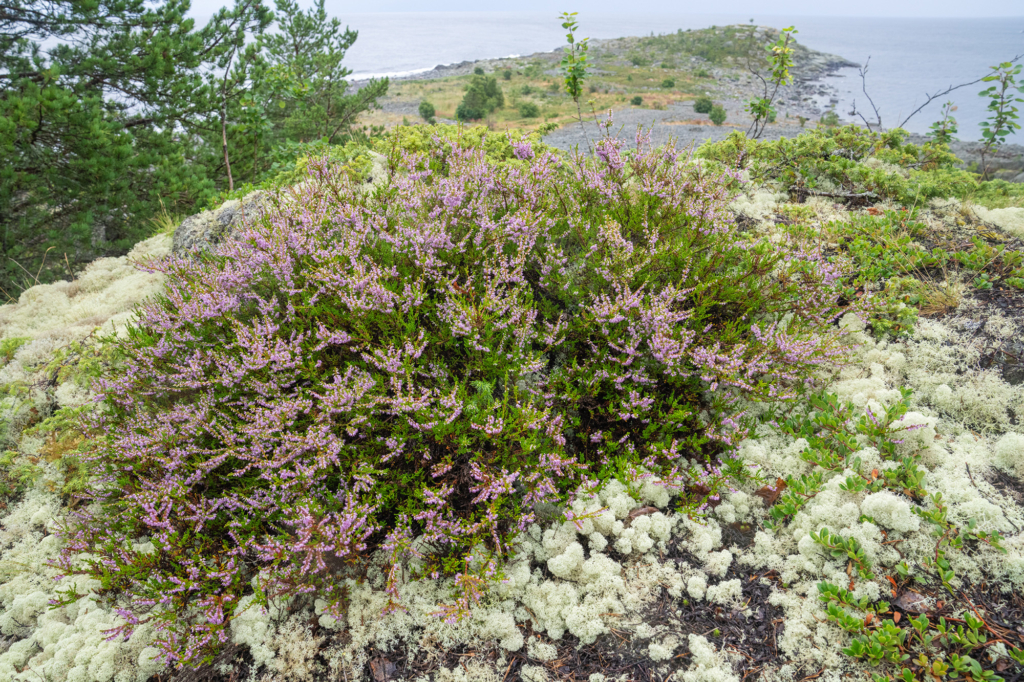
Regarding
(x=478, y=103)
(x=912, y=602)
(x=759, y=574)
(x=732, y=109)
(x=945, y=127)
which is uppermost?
(x=478, y=103)

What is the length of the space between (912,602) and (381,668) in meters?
2.53

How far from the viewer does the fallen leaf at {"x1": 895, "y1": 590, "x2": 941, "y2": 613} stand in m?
2.12

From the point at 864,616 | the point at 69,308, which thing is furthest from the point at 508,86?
the point at 864,616

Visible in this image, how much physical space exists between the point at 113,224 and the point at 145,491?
35.1 ft

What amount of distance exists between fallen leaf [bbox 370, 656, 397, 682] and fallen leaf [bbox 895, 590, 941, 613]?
242cm

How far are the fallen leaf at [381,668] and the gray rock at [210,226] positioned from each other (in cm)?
451

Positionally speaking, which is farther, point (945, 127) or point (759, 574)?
point (945, 127)

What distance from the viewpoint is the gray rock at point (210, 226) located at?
5180 millimetres

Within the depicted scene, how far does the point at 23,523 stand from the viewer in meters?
3.09

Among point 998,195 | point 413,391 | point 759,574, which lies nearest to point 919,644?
point 759,574

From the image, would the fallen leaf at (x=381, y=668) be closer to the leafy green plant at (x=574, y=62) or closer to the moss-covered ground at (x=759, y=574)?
the moss-covered ground at (x=759, y=574)

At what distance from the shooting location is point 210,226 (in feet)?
17.9

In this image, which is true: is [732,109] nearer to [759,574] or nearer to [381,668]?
[759,574]

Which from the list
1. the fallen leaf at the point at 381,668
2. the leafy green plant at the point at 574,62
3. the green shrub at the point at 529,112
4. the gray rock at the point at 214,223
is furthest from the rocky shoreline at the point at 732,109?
the fallen leaf at the point at 381,668
